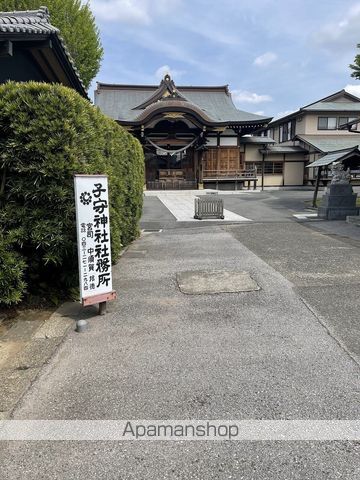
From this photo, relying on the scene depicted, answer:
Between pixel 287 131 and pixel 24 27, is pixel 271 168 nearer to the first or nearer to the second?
pixel 287 131

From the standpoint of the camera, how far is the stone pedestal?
13117mm

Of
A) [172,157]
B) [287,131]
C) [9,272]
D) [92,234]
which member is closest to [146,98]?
[172,157]

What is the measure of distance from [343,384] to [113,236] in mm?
3471

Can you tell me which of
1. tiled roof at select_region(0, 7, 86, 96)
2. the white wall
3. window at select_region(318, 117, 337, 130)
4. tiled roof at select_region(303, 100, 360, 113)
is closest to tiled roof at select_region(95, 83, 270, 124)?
the white wall

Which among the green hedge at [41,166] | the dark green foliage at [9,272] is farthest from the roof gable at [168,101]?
the dark green foliage at [9,272]

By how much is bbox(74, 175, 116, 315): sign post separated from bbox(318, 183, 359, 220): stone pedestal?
1115cm

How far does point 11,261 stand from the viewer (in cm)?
365

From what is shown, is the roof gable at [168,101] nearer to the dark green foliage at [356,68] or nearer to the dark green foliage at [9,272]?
the dark green foliage at [356,68]

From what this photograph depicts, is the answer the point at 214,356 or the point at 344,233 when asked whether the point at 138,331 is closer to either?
the point at 214,356

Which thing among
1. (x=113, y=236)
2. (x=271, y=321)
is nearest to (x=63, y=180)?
(x=113, y=236)

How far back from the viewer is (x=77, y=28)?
64.1ft

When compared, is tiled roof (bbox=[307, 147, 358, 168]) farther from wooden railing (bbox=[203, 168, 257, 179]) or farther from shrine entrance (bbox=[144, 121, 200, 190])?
shrine entrance (bbox=[144, 121, 200, 190])

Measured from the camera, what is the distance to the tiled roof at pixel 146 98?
29.9 meters

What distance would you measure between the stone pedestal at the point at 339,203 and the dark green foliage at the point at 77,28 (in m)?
14.2
